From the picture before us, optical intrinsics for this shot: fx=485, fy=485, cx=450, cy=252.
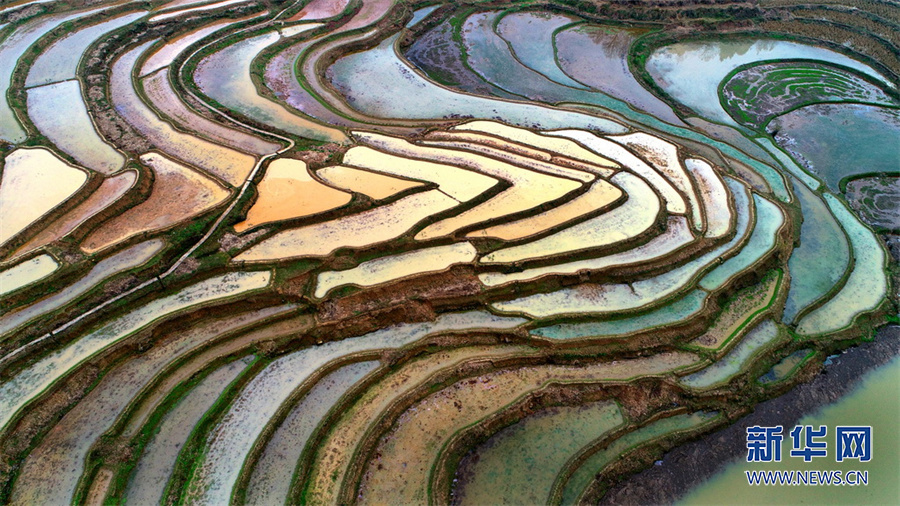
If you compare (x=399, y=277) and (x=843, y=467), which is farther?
(x=399, y=277)

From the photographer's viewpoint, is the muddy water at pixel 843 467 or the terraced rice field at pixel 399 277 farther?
the terraced rice field at pixel 399 277

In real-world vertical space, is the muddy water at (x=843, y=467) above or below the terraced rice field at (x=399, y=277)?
below

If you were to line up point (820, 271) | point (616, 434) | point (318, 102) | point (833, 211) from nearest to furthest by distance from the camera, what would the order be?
point (616, 434) → point (820, 271) → point (833, 211) → point (318, 102)

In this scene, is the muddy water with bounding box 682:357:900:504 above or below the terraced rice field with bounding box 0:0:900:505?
below

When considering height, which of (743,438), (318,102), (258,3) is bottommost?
(743,438)

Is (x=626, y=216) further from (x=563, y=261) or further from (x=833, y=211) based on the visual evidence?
(x=833, y=211)

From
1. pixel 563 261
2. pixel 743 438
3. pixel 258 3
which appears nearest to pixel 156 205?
pixel 563 261

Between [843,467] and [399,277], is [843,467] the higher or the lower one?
the lower one

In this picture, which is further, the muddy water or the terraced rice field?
the terraced rice field
